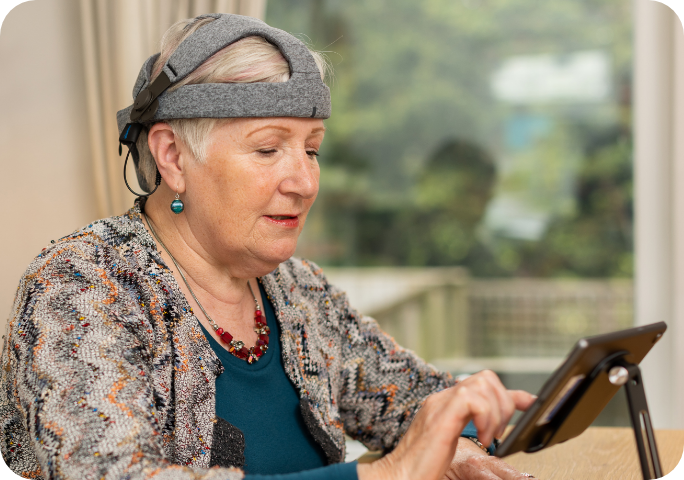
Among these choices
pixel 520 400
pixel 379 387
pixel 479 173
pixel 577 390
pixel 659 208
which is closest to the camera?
pixel 577 390

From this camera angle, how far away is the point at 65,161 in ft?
5.88

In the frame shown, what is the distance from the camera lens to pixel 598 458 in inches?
51.9

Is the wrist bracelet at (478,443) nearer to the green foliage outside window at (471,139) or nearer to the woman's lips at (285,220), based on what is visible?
the woman's lips at (285,220)

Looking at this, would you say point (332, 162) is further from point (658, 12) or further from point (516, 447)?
point (516, 447)

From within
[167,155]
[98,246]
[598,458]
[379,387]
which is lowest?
[598,458]

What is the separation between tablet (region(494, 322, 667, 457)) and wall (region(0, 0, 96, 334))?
143 cm

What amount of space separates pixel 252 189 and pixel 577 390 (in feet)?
2.10

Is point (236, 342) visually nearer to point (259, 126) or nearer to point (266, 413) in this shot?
point (266, 413)

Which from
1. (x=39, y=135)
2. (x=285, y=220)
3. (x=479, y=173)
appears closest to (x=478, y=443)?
(x=285, y=220)

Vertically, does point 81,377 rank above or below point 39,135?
below

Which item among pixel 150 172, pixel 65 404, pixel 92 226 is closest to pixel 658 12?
pixel 150 172

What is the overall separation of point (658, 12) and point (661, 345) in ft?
4.06

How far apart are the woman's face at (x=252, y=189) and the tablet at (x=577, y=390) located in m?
0.58

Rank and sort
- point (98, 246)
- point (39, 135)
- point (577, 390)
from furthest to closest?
point (39, 135) → point (98, 246) → point (577, 390)
